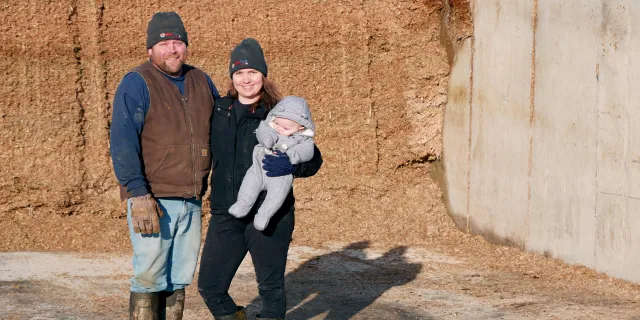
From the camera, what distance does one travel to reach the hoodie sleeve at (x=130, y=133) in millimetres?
4703

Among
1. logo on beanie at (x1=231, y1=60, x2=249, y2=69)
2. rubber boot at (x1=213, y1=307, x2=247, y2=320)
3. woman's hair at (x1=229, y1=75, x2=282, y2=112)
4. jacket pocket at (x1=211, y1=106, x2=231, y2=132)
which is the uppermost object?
logo on beanie at (x1=231, y1=60, x2=249, y2=69)

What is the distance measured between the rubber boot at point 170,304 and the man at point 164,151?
0.23 feet

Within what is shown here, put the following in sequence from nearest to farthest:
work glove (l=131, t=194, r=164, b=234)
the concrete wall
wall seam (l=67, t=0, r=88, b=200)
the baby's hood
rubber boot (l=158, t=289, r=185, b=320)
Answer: work glove (l=131, t=194, r=164, b=234) < the baby's hood < rubber boot (l=158, t=289, r=185, b=320) < the concrete wall < wall seam (l=67, t=0, r=88, b=200)

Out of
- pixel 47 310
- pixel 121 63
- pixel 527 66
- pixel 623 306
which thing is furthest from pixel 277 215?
pixel 121 63

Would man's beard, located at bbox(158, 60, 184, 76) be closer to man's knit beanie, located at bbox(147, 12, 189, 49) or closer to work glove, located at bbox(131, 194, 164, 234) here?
man's knit beanie, located at bbox(147, 12, 189, 49)

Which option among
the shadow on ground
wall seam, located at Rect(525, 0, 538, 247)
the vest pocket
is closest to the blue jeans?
the vest pocket

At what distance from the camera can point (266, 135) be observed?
15.6ft

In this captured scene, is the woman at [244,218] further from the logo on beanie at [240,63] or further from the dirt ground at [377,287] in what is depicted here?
the dirt ground at [377,287]

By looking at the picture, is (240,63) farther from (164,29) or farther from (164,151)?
(164,151)

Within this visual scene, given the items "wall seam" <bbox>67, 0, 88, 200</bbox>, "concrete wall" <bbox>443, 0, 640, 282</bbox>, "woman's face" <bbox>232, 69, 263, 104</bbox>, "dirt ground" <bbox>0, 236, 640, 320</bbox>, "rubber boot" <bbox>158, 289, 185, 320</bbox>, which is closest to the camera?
"woman's face" <bbox>232, 69, 263, 104</bbox>

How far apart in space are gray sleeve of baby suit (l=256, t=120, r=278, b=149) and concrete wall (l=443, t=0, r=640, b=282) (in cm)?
310

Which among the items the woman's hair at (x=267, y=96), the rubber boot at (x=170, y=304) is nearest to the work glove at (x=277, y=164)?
the woman's hair at (x=267, y=96)

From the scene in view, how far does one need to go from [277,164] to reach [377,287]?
2.74 metres

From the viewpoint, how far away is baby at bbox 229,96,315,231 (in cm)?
475
